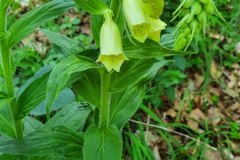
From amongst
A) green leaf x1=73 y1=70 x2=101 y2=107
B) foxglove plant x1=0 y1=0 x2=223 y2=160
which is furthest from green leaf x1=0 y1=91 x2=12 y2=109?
green leaf x1=73 y1=70 x2=101 y2=107

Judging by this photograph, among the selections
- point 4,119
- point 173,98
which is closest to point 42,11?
point 4,119

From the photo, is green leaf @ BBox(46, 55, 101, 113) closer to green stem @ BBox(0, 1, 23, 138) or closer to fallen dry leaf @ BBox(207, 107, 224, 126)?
green stem @ BBox(0, 1, 23, 138)

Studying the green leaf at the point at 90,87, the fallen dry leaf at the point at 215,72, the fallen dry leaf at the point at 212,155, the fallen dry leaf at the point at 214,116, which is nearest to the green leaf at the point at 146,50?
the green leaf at the point at 90,87

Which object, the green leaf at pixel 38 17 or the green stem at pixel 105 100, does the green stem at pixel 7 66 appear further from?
the green stem at pixel 105 100

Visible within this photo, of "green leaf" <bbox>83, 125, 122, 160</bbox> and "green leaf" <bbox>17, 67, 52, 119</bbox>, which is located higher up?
"green leaf" <bbox>17, 67, 52, 119</bbox>

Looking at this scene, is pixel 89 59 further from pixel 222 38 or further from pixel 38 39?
pixel 222 38

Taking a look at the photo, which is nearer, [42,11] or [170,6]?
[42,11]
